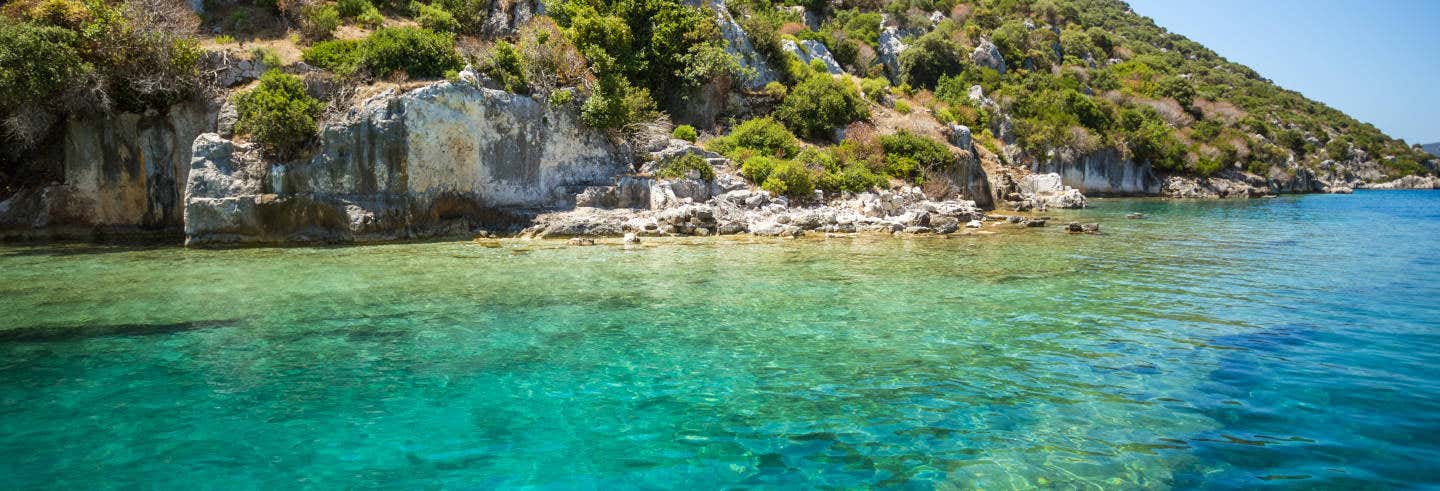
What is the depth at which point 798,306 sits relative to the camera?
40.2 feet

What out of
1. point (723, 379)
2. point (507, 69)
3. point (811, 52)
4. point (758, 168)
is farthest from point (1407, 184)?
point (723, 379)

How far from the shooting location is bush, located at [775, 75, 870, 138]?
114 feet

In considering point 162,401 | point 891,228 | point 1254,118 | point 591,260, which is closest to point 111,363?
point 162,401

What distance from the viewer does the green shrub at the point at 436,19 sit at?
30094mm

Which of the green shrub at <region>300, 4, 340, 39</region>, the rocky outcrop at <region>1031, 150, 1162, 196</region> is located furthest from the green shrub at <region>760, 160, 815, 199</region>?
the rocky outcrop at <region>1031, 150, 1162, 196</region>

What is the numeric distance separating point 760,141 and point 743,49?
778 centimetres

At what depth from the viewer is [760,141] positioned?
3164 centimetres

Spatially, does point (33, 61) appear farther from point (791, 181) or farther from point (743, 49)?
point (743, 49)

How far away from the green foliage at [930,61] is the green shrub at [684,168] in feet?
108

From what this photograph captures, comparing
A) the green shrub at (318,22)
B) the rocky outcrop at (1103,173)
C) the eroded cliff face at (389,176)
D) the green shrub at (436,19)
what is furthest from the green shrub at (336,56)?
the rocky outcrop at (1103,173)

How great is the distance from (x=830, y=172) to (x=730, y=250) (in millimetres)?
11154

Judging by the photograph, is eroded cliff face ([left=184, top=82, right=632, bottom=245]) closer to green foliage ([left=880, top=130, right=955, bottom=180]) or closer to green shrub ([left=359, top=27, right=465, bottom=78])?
green shrub ([left=359, top=27, right=465, bottom=78])

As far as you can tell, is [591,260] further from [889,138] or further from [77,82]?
[889,138]

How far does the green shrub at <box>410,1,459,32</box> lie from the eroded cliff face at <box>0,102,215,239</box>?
9310 millimetres
